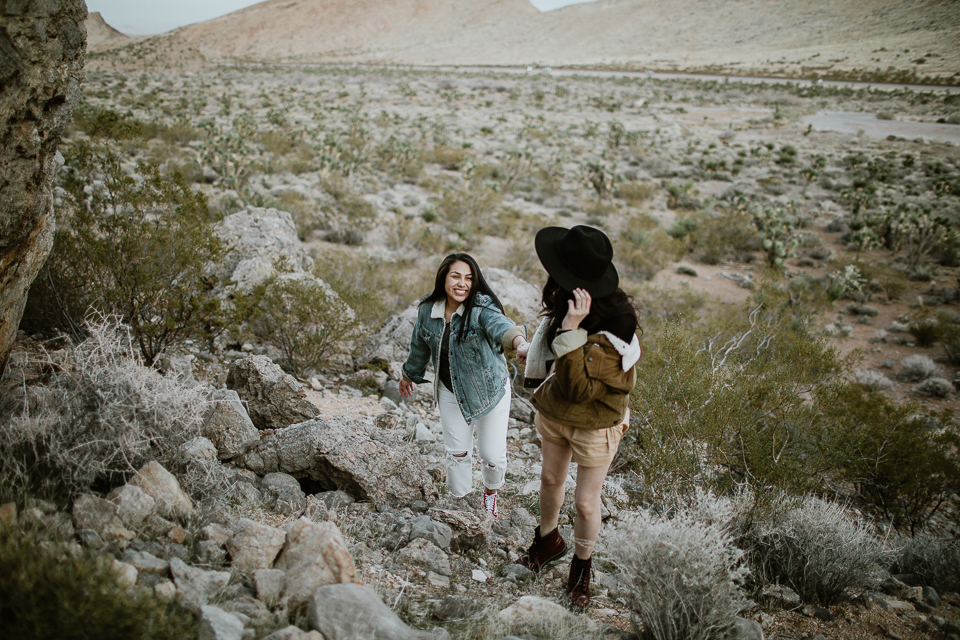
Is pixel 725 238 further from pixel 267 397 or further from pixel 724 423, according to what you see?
pixel 267 397

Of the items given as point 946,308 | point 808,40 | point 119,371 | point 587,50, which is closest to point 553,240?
point 119,371

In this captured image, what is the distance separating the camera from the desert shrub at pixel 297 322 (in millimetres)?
5539

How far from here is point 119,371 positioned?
262 cm

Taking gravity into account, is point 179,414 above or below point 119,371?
below

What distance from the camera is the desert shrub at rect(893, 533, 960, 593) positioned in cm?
329

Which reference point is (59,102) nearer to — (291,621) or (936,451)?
(291,621)

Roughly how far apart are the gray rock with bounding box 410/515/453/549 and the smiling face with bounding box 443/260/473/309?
4.49 feet

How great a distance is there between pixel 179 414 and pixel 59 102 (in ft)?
5.38

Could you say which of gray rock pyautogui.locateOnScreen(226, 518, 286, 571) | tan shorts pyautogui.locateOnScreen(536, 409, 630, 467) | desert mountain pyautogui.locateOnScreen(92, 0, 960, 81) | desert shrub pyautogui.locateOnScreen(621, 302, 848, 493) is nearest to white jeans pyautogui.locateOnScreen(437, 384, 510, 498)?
tan shorts pyautogui.locateOnScreen(536, 409, 630, 467)

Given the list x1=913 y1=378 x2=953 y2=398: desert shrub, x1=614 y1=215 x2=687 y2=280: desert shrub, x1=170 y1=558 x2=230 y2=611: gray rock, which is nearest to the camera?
x1=170 y1=558 x2=230 y2=611: gray rock

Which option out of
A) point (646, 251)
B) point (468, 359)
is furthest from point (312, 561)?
point (646, 251)

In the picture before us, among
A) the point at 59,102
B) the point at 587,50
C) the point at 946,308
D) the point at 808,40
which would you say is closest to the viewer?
Answer: the point at 59,102

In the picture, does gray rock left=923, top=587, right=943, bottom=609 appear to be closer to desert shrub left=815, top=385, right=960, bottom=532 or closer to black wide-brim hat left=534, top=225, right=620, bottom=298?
desert shrub left=815, top=385, right=960, bottom=532

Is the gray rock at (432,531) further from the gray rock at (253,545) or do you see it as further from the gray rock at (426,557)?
the gray rock at (253,545)
